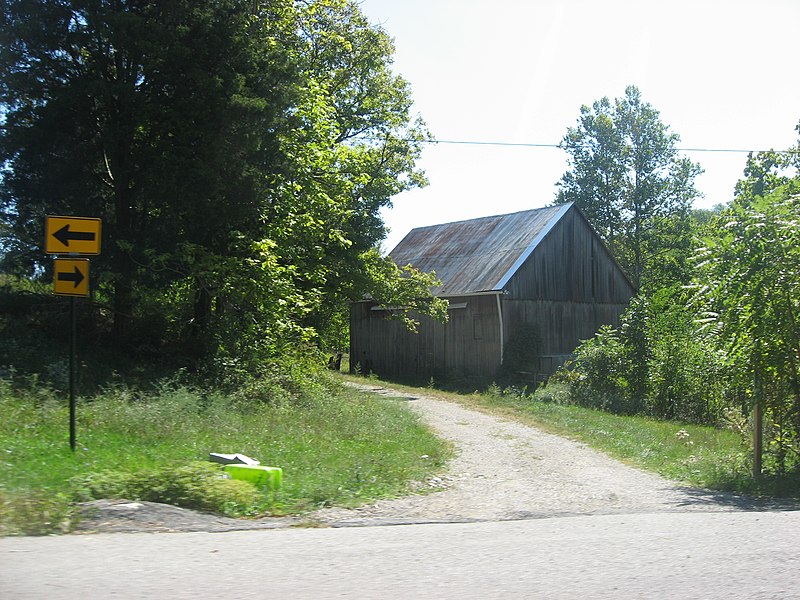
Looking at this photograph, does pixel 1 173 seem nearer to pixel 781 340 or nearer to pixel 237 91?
pixel 237 91

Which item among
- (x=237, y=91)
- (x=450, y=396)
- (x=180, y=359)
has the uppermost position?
(x=237, y=91)

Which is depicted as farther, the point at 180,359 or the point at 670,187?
the point at 670,187

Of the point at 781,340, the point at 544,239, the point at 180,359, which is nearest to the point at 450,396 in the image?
the point at 544,239

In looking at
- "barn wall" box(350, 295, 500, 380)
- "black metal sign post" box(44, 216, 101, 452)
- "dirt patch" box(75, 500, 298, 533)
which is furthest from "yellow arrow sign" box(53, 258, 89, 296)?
"barn wall" box(350, 295, 500, 380)

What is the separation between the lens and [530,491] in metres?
10.1

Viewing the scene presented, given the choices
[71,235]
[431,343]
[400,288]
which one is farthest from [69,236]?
[431,343]

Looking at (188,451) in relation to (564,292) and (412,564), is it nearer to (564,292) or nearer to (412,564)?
(412,564)

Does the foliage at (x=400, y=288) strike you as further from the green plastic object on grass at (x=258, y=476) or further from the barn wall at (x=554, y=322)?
the green plastic object on grass at (x=258, y=476)

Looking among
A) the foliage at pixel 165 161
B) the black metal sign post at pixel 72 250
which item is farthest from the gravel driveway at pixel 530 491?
the foliage at pixel 165 161

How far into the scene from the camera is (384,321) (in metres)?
33.6

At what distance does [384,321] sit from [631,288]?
1162cm

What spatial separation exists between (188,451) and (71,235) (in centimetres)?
344

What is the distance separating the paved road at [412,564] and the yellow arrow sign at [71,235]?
4.48 metres

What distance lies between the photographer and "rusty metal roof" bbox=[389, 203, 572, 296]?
1137 inches
